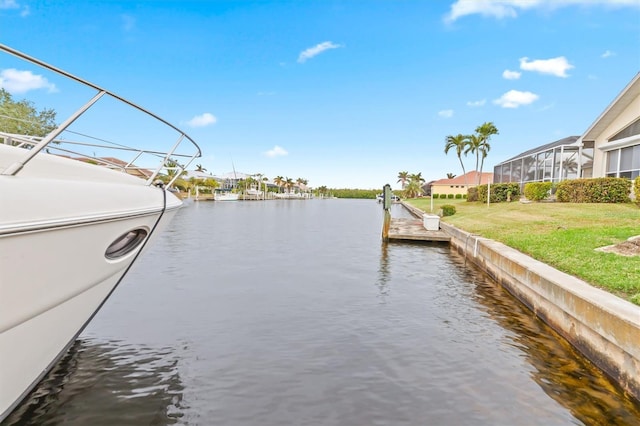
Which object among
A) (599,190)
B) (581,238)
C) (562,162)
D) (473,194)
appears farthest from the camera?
(473,194)

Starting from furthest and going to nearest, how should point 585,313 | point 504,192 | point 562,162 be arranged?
point 504,192 → point 562,162 → point 585,313

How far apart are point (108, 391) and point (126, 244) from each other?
1.53 meters

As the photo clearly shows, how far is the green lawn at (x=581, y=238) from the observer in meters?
5.55

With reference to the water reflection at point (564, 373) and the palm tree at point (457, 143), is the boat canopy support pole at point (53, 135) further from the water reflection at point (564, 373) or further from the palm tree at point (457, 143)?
the palm tree at point (457, 143)

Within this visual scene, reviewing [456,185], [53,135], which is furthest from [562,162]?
[456,185]

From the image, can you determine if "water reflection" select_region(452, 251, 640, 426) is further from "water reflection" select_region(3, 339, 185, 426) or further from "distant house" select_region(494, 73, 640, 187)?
"distant house" select_region(494, 73, 640, 187)

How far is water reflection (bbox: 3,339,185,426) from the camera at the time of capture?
346 cm

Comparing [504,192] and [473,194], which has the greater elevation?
[504,192]

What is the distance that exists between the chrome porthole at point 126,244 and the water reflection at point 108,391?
1.44m

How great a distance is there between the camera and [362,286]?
8.52 meters

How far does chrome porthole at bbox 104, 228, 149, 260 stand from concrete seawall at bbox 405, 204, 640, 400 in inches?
193

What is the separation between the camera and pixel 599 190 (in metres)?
17.4

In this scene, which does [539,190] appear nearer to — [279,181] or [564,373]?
[564,373]

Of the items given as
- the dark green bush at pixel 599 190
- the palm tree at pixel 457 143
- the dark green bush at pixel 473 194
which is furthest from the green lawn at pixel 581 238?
the palm tree at pixel 457 143
